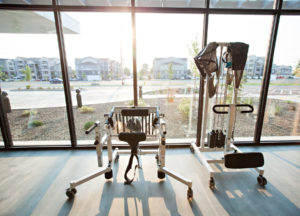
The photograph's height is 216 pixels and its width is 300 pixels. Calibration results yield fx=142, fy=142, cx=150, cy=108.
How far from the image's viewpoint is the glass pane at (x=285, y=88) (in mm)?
2465

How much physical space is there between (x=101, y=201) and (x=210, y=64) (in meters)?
2.16

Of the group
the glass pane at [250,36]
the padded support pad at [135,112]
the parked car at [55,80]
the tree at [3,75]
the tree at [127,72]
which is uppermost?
the glass pane at [250,36]

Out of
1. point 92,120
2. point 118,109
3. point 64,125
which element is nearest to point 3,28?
point 64,125

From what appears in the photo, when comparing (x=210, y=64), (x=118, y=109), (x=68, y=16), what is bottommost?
(x=118, y=109)

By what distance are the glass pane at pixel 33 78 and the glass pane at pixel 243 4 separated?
2.43m

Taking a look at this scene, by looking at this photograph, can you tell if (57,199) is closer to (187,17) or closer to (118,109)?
(118,109)

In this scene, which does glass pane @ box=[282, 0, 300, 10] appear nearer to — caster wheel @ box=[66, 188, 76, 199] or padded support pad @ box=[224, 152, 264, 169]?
padded support pad @ box=[224, 152, 264, 169]

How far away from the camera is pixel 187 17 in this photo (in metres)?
2.39

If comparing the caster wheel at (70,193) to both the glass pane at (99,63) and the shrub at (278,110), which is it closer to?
the glass pane at (99,63)

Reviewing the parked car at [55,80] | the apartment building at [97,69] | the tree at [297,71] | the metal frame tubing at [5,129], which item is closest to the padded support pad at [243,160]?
the tree at [297,71]

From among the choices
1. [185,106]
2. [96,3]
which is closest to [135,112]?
[185,106]

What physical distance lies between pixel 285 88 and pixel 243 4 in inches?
70.1

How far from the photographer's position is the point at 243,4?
2316mm

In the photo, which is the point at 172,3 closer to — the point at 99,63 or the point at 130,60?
the point at 130,60
